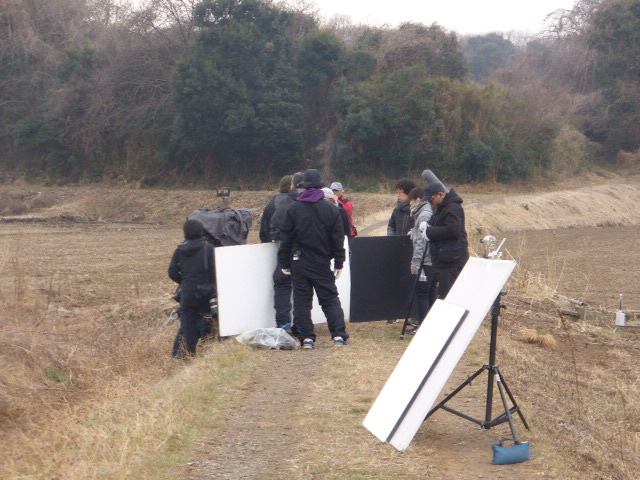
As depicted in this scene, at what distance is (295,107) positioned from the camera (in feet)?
136

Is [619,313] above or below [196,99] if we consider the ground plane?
below

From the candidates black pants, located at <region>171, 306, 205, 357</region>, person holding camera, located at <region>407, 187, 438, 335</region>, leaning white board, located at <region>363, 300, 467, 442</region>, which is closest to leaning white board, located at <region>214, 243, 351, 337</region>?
black pants, located at <region>171, 306, 205, 357</region>

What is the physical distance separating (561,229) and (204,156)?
811 inches

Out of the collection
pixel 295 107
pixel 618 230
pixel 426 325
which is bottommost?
pixel 618 230

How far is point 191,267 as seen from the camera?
854 centimetres

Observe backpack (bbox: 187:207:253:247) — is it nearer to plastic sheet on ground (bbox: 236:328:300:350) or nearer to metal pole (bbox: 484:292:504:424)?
plastic sheet on ground (bbox: 236:328:300:350)

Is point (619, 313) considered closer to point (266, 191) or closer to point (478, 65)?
point (266, 191)

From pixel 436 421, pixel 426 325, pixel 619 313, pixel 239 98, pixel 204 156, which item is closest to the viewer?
pixel 426 325

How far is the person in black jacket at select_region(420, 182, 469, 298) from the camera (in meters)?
7.85

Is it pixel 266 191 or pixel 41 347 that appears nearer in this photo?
pixel 41 347

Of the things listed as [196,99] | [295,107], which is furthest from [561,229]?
[196,99]

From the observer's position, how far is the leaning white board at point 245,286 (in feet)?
28.1

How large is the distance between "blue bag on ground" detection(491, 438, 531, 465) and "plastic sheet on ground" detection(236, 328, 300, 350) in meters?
3.70

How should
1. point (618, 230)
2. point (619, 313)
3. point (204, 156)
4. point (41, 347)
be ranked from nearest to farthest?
point (41, 347)
point (619, 313)
point (618, 230)
point (204, 156)
